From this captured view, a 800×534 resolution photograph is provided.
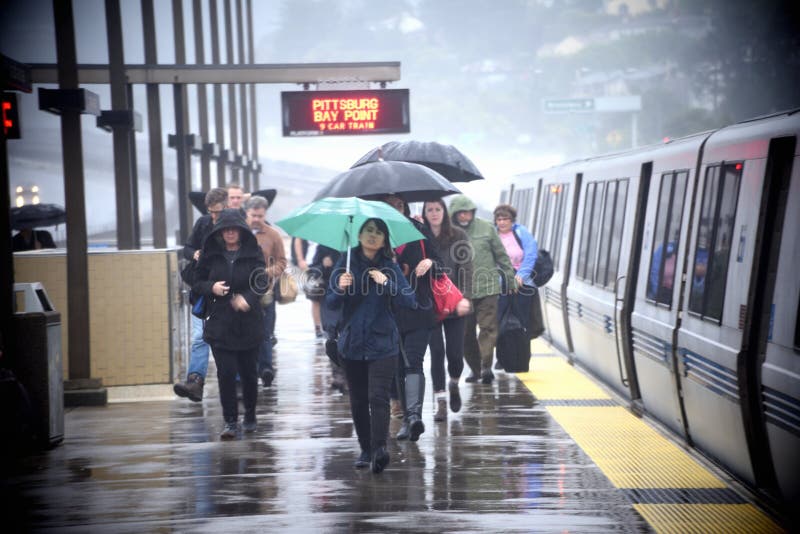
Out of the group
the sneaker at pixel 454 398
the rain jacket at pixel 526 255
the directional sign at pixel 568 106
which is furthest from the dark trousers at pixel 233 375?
the directional sign at pixel 568 106

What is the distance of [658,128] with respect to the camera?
332 feet

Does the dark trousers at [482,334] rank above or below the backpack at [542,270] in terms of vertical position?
below

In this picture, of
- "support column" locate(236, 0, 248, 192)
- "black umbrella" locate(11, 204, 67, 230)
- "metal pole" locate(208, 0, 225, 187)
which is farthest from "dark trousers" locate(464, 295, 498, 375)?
"support column" locate(236, 0, 248, 192)

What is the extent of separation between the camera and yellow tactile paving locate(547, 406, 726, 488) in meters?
7.56

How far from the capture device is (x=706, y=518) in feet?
21.6

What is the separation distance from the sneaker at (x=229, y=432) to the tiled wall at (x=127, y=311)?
2575mm

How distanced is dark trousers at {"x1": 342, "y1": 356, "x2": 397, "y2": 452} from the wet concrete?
0.85 feet

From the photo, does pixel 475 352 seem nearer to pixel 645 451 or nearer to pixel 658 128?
pixel 645 451

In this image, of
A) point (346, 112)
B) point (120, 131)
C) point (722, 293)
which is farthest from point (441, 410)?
point (346, 112)

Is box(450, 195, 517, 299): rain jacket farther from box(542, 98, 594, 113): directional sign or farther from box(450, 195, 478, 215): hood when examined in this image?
box(542, 98, 594, 113): directional sign

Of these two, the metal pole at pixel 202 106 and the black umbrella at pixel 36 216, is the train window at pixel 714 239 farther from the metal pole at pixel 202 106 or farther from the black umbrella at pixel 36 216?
the black umbrella at pixel 36 216

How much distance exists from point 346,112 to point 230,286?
6763 millimetres

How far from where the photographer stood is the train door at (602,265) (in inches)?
454

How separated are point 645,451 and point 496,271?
10.4 feet
